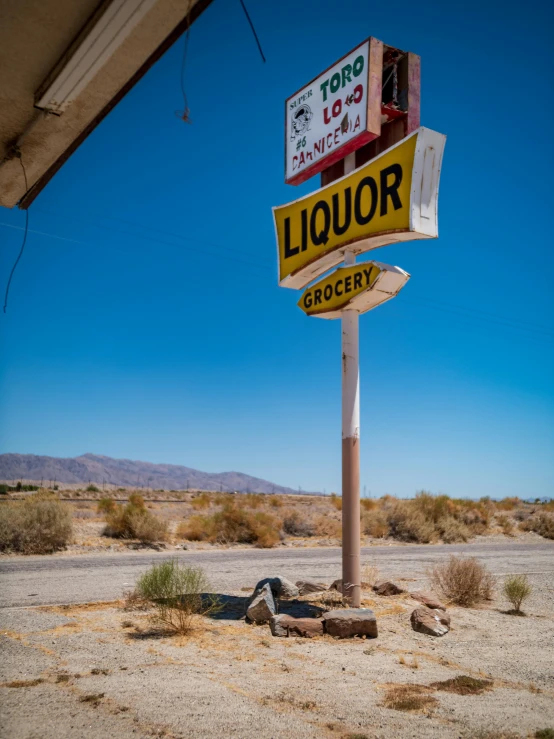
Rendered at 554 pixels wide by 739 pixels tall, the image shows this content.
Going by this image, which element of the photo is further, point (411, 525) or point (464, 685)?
point (411, 525)

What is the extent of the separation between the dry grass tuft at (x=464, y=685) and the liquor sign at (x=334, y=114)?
793 centimetres

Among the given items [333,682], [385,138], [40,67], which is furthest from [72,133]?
[385,138]

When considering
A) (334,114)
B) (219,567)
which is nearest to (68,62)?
(334,114)

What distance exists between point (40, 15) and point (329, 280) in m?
7.18

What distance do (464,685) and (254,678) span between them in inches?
80.5

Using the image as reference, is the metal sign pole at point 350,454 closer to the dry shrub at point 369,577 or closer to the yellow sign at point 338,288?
the yellow sign at point 338,288

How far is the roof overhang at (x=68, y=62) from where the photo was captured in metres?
3.29

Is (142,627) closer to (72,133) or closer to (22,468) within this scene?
(72,133)

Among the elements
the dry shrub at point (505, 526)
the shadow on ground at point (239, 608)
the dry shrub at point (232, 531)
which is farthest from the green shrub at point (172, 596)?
the dry shrub at point (505, 526)

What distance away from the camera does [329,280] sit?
10180 millimetres

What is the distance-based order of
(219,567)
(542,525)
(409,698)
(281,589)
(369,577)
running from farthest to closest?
(542,525) → (219,567) → (369,577) → (281,589) → (409,698)

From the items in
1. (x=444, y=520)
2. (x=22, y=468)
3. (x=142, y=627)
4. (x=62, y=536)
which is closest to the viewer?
(x=142, y=627)

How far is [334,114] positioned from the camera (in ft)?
35.2

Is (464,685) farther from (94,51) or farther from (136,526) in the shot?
(136,526)
